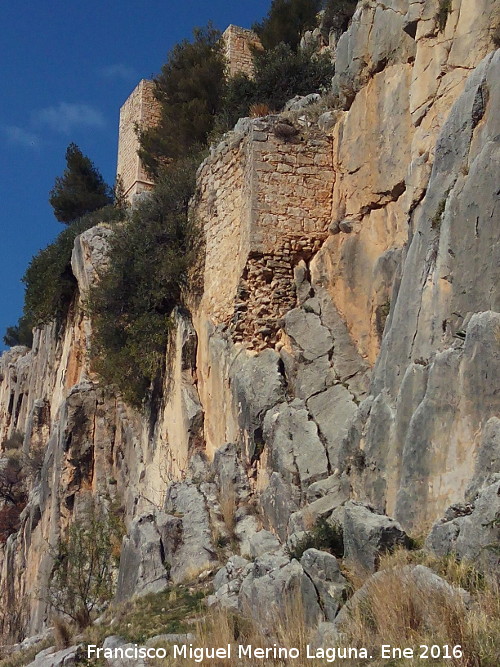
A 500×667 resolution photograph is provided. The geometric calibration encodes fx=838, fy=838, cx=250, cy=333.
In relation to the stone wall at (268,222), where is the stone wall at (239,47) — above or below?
above

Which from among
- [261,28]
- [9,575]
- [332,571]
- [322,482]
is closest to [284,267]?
[322,482]

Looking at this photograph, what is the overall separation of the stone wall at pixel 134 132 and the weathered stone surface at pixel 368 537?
877 inches

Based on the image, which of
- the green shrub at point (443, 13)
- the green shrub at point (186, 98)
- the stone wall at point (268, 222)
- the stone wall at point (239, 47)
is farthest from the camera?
the stone wall at point (239, 47)

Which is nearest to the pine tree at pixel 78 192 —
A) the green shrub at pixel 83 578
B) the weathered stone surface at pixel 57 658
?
the green shrub at pixel 83 578

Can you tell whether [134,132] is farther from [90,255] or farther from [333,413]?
[333,413]

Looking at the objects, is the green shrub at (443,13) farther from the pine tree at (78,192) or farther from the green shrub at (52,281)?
the pine tree at (78,192)

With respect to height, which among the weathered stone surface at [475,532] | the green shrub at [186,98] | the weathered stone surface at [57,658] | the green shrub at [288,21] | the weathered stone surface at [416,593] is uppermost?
the green shrub at [288,21]

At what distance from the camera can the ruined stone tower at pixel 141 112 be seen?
86.9 feet

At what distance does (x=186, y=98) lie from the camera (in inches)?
969

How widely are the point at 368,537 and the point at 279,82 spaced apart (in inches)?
616

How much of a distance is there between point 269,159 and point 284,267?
5.69 ft

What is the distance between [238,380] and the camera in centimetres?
1238

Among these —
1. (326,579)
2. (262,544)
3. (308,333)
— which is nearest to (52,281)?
(308,333)

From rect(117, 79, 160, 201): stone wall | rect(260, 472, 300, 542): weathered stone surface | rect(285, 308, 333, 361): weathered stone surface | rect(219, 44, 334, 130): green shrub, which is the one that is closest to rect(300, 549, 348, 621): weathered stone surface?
rect(260, 472, 300, 542): weathered stone surface
